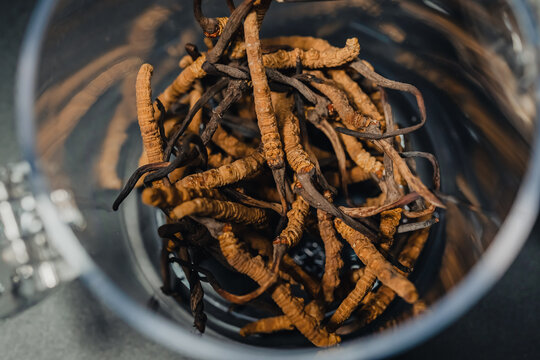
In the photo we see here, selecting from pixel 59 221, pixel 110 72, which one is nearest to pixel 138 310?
pixel 59 221

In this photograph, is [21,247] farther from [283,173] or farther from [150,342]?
[283,173]

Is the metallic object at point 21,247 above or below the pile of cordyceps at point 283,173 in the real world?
below

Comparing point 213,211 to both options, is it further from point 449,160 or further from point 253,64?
point 449,160

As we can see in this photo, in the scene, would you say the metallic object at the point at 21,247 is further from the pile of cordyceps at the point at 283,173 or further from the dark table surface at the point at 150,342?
the pile of cordyceps at the point at 283,173

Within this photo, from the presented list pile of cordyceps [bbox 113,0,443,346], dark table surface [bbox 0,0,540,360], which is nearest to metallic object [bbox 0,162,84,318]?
dark table surface [bbox 0,0,540,360]

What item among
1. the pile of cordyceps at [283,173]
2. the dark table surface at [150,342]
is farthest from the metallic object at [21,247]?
the pile of cordyceps at [283,173]
